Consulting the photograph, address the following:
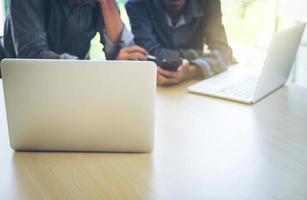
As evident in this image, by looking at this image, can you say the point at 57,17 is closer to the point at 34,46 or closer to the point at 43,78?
the point at 34,46

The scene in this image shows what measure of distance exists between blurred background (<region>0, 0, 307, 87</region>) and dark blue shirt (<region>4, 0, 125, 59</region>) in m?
0.13

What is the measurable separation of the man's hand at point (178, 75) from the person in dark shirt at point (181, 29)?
3.7 inches

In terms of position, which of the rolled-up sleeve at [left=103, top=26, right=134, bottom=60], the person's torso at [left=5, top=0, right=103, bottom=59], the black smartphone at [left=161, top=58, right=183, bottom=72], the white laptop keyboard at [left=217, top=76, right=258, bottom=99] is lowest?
the white laptop keyboard at [left=217, top=76, right=258, bottom=99]

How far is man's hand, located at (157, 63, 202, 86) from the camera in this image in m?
1.54

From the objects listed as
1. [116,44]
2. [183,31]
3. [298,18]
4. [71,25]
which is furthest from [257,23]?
[71,25]

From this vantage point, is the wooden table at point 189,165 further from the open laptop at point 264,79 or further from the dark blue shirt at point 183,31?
the dark blue shirt at point 183,31

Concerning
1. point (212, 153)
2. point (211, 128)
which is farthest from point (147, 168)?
point (211, 128)

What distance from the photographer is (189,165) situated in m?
0.98

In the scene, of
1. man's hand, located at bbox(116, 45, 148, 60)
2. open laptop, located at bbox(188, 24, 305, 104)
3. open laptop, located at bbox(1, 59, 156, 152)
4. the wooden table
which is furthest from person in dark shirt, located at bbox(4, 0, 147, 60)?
open laptop, located at bbox(1, 59, 156, 152)

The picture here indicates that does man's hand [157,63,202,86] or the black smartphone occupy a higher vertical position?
the black smartphone

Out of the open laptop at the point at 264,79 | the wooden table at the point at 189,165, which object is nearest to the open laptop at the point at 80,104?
the wooden table at the point at 189,165

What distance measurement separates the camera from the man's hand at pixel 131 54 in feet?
5.46

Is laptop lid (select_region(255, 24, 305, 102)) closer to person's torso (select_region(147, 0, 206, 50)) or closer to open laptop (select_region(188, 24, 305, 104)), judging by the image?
open laptop (select_region(188, 24, 305, 104))

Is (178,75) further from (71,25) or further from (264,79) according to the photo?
(71,25)
